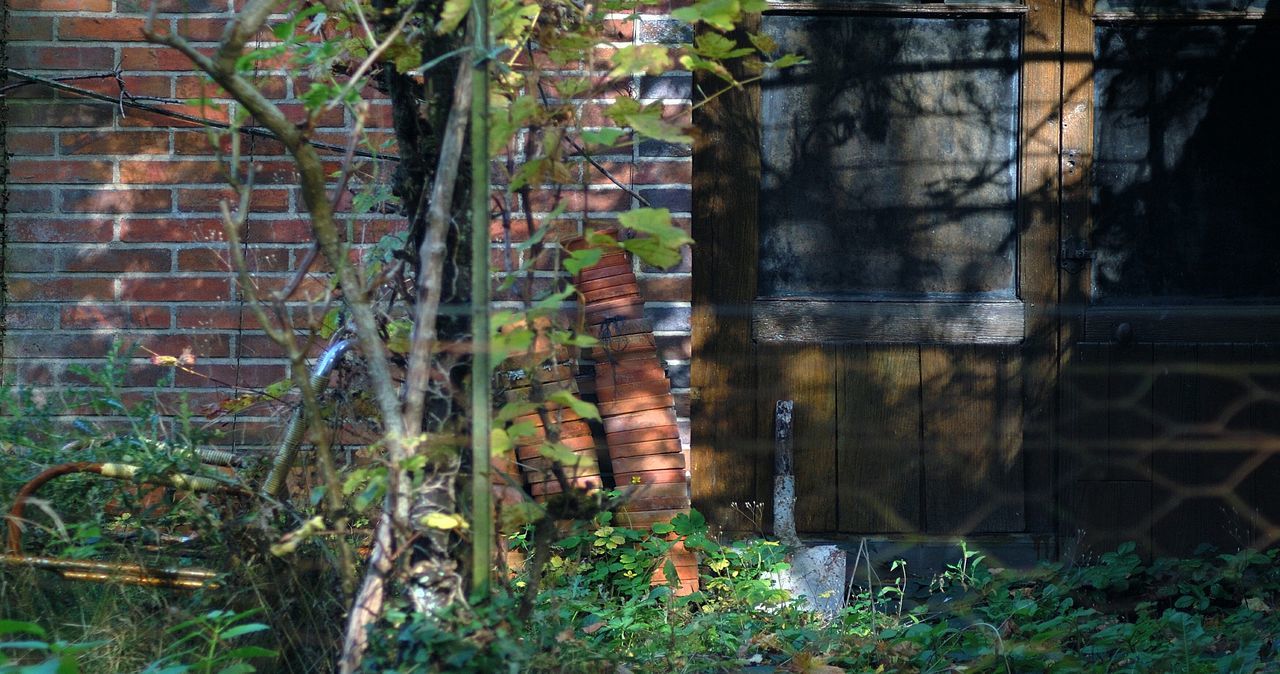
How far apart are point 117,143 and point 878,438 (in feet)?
8.39

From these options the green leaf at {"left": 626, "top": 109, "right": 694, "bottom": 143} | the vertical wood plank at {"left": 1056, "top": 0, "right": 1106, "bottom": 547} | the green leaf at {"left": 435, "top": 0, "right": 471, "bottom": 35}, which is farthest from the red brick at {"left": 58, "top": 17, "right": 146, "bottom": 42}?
the vertical wood plank at {"left": 1056, "top": 0, "right": 1106, "bottom": 547}

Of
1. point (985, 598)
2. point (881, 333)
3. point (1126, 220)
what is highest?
point (1126, 220)

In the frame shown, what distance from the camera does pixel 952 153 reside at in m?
3.68

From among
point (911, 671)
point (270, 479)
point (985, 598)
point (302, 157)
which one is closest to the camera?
point (302, 157)

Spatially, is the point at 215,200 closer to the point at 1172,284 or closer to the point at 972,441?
the point at 972,441

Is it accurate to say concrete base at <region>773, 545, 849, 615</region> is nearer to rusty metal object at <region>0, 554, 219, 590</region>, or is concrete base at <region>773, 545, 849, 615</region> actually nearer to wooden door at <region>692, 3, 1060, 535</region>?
wooden door at <region>692, 3, 1060, 535</region>

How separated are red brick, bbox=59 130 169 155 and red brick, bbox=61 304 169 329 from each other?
18.3 inches

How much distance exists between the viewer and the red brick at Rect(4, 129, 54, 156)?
Result: 3.29 m

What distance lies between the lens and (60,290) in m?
3.31

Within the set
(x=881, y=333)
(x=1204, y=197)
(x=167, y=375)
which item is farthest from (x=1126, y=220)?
(x=167, y=375)

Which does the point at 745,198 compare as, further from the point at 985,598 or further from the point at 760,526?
the point at 985,598

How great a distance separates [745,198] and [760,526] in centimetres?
108

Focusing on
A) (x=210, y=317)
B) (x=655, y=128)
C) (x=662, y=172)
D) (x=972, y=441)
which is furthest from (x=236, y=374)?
(x=972, y=441)

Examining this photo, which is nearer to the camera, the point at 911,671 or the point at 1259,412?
the point at 911,671
